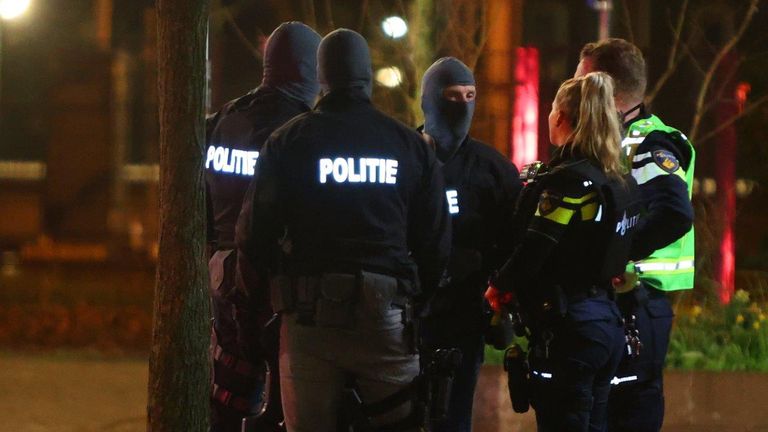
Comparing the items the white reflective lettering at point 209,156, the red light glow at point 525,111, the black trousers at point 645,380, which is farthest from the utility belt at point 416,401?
the red light glow at point 525,111

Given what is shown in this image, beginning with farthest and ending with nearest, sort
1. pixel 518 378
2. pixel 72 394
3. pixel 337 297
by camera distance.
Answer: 1. pixel 72 394
2. pixel 518 378
3. pixel 337 297

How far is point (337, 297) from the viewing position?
13.1 ft

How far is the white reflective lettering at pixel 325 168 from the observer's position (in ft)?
13.3

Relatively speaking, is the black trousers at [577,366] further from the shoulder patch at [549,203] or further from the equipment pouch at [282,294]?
the equipment pouch at [282,294]

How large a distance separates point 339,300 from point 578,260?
3.30 ft

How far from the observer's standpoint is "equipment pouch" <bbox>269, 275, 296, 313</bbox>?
4.09 m

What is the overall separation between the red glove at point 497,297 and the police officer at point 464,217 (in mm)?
199

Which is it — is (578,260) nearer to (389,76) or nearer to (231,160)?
(231,160)

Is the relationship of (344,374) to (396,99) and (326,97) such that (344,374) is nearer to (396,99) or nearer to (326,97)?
(326,97)

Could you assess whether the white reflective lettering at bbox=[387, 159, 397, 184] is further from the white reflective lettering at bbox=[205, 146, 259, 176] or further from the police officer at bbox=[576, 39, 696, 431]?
the police officer at bbox=[576, 39, 696, 431]

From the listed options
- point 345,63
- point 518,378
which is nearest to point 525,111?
point 518,378

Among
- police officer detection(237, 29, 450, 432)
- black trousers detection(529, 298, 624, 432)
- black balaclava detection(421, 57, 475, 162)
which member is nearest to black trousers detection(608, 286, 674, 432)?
black trousers detection(529, 298, 624, 432)

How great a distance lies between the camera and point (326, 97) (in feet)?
14.0

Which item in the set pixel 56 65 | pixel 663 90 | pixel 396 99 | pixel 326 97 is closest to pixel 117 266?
pixel 56 65
